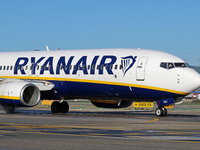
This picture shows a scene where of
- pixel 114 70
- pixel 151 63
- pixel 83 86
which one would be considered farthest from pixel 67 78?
pixel 151 63

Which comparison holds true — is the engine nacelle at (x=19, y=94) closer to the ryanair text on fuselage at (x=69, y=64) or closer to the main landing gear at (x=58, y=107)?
the ryanair text on fuselage at (x=69, y=64)

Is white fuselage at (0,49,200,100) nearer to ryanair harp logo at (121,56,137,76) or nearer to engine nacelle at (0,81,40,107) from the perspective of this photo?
ryanair harp logo at (121,56,137,76)

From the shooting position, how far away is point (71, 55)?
1391 inches

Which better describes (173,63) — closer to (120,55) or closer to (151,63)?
(151,63)

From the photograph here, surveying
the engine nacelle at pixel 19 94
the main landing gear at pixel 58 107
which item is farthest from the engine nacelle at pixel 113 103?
the engine nacelle at pixel 19 94

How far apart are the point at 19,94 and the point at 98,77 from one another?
18.6 feet

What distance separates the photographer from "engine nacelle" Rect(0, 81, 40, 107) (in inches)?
1259

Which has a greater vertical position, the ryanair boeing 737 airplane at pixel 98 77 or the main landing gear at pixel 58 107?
the ryanair boeing 737 airplane at pixel 98 77

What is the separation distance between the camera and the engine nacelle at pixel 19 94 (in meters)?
32.0

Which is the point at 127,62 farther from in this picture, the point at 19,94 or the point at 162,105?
the point at 19,94

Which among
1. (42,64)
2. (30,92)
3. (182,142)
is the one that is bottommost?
(182,142)

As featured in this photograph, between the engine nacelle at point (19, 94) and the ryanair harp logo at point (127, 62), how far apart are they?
647 centimetres

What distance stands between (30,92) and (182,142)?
20.4 m

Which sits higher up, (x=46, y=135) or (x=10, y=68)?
(x=10, y=68)
